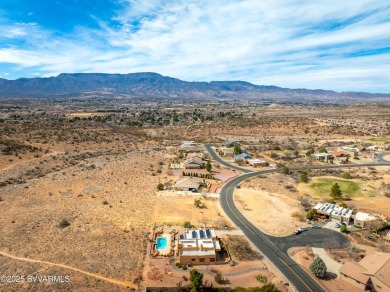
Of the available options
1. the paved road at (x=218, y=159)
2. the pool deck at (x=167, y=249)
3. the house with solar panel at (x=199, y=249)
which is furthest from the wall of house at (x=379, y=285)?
the paved road at (x=218, y=159)

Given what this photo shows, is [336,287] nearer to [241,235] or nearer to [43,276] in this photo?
[241,235]

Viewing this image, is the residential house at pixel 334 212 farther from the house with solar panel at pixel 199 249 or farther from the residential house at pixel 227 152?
the residential house at pixel 227 152

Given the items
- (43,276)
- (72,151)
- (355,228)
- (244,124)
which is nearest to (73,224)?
(43,276)

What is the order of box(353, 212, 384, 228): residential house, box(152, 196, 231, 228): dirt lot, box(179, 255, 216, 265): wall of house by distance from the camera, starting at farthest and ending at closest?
box(152, 196, 231, 228): dirt lot < box(353, 212, 384, 228): residential house < box(179, 255, 216, 265): wall of house

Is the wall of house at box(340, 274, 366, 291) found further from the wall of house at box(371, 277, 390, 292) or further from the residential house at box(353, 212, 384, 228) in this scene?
the residential house at box(353, 212, 384, 228)

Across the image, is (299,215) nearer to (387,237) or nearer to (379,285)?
(387,237)

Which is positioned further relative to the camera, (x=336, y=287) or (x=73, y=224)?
(x=73, y=224)

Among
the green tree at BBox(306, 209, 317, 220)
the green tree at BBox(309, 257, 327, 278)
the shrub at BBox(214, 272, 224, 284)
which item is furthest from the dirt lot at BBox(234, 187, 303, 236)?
the shrub at BBox(214, 272, 224, 284)
